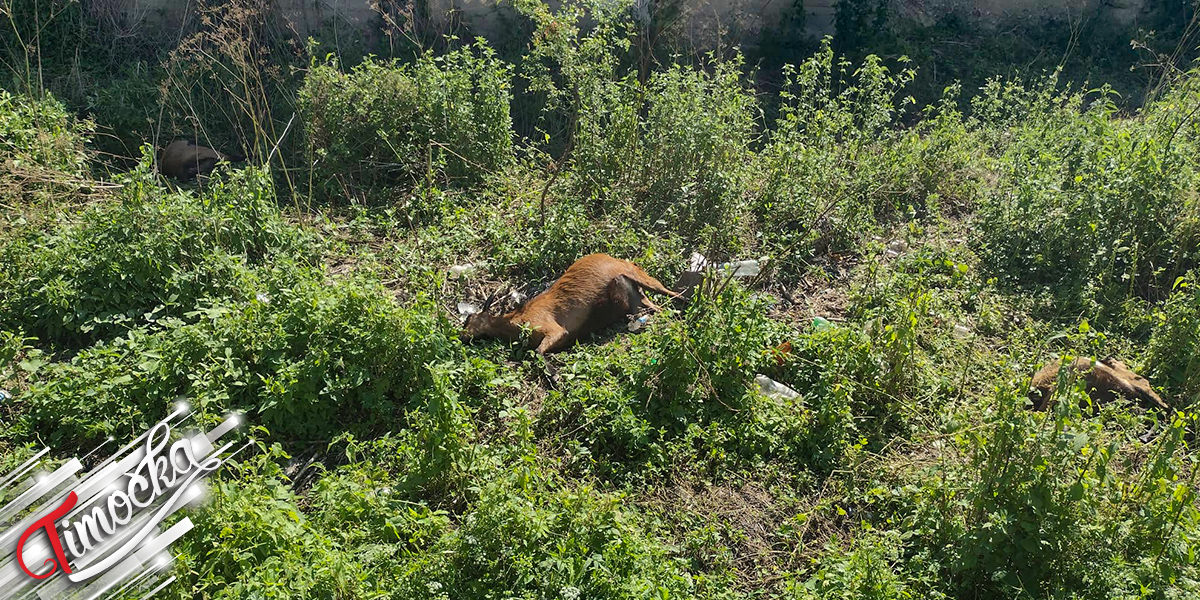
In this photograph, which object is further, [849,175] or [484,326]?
[849,175]

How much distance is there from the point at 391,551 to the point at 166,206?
9.54ft

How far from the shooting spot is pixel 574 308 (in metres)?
4.86

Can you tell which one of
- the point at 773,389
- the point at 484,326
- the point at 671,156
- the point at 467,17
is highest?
the point at 467,17

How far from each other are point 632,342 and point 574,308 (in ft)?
1.48

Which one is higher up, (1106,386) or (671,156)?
(671,156)

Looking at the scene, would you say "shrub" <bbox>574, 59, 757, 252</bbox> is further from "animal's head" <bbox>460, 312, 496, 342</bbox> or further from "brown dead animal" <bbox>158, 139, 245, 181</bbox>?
"brown dead animal" <bbox>158, 139, 245, 181</bbox>

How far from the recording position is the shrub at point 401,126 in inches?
260

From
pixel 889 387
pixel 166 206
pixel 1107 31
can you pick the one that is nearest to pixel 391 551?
pixel 889 387

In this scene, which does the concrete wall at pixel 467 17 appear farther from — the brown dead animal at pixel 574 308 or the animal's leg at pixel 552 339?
the animal's leg at pixel 552 339

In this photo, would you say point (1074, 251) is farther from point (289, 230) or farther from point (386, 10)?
point (386, 10)

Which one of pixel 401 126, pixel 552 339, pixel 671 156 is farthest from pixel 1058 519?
pixel 401 126

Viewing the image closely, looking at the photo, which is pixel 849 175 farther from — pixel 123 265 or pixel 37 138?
pixel 37 138

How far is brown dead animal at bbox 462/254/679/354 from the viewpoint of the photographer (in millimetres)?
4820

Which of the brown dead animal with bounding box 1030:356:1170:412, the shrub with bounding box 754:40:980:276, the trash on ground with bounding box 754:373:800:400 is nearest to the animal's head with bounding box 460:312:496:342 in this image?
the trash on ground with bounding box 754:373:800:400
